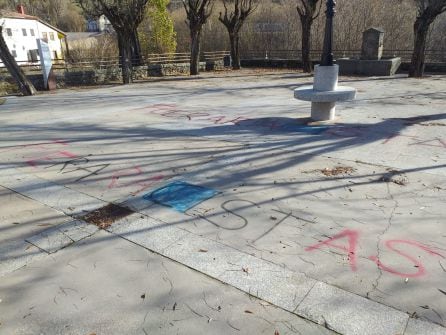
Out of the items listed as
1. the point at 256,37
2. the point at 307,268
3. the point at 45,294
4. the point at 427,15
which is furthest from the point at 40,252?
the point at 256,37

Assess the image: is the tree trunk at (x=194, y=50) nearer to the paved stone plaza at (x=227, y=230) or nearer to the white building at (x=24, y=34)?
the paved stone plaza at (x=227, y=230)

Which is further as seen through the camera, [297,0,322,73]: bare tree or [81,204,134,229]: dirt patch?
[297,0,322,73]: bare tree

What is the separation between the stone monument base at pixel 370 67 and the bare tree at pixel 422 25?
1184 millimetres

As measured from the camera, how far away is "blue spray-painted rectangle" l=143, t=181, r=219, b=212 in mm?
4242

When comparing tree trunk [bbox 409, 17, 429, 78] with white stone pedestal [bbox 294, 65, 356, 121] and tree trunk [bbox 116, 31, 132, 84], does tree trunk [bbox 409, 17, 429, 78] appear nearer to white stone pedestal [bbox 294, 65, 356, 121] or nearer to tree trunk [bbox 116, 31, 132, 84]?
white stone pedestal [bbox 294, 65, 356, 121]

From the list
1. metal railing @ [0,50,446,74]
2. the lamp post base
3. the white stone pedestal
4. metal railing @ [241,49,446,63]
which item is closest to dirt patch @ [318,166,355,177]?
the white stone pedestal

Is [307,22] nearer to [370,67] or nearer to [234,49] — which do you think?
[370,67]

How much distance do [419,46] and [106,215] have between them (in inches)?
607

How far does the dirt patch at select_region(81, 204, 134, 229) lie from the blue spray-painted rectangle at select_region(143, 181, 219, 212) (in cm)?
39

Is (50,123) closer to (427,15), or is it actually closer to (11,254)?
(11,254)

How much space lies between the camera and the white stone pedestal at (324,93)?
7473 mm

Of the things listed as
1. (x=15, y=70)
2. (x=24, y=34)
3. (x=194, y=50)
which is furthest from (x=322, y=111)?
(x=24, y=34)

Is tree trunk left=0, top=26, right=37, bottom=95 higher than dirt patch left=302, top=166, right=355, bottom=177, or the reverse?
tree trunk left=0, top=26, right=37, bottom=95

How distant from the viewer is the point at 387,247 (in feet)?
10.8
